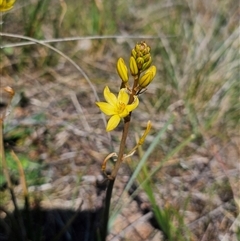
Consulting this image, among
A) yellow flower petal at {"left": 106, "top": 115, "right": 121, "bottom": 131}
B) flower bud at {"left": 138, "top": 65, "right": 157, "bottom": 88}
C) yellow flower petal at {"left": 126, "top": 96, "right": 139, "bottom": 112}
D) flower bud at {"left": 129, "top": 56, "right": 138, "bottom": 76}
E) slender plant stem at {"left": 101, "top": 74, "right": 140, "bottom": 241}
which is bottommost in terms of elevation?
slender plant stem at {"left": 101, "top": 74, "right": 140, "bottom": 241}

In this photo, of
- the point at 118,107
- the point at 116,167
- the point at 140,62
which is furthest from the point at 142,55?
the point at 116,167

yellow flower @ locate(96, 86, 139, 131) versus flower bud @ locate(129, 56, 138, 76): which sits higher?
flower bud @ locate(129, 56, 138, 76)

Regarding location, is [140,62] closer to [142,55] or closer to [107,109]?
[142,55]

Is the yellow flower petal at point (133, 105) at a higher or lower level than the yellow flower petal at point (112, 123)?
higher

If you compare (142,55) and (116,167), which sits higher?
(142,55)

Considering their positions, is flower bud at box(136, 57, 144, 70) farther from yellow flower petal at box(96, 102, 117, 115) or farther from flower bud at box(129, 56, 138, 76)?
yellow flower petal at box(96, 102, 117, 115)

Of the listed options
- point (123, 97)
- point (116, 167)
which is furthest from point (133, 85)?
point (116, 167)

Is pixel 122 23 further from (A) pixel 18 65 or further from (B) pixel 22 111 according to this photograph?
(B) pixel 22 111

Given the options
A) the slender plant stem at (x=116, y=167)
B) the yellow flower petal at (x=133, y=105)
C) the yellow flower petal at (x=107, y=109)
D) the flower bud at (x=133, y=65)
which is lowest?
the slender plant stem at (x=116, y=167)

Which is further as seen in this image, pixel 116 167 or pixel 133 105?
pixel 116 167

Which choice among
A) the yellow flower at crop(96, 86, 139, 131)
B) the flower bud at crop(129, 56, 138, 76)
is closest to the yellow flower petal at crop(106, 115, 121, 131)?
the yellow flower at crop(96, 86, 139, 131)

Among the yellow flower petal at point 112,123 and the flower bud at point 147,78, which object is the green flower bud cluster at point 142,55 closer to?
the flower bud at point 147,78

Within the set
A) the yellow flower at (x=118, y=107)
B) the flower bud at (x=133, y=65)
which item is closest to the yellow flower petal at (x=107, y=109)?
the yellow flower at (x=118, y=107)
